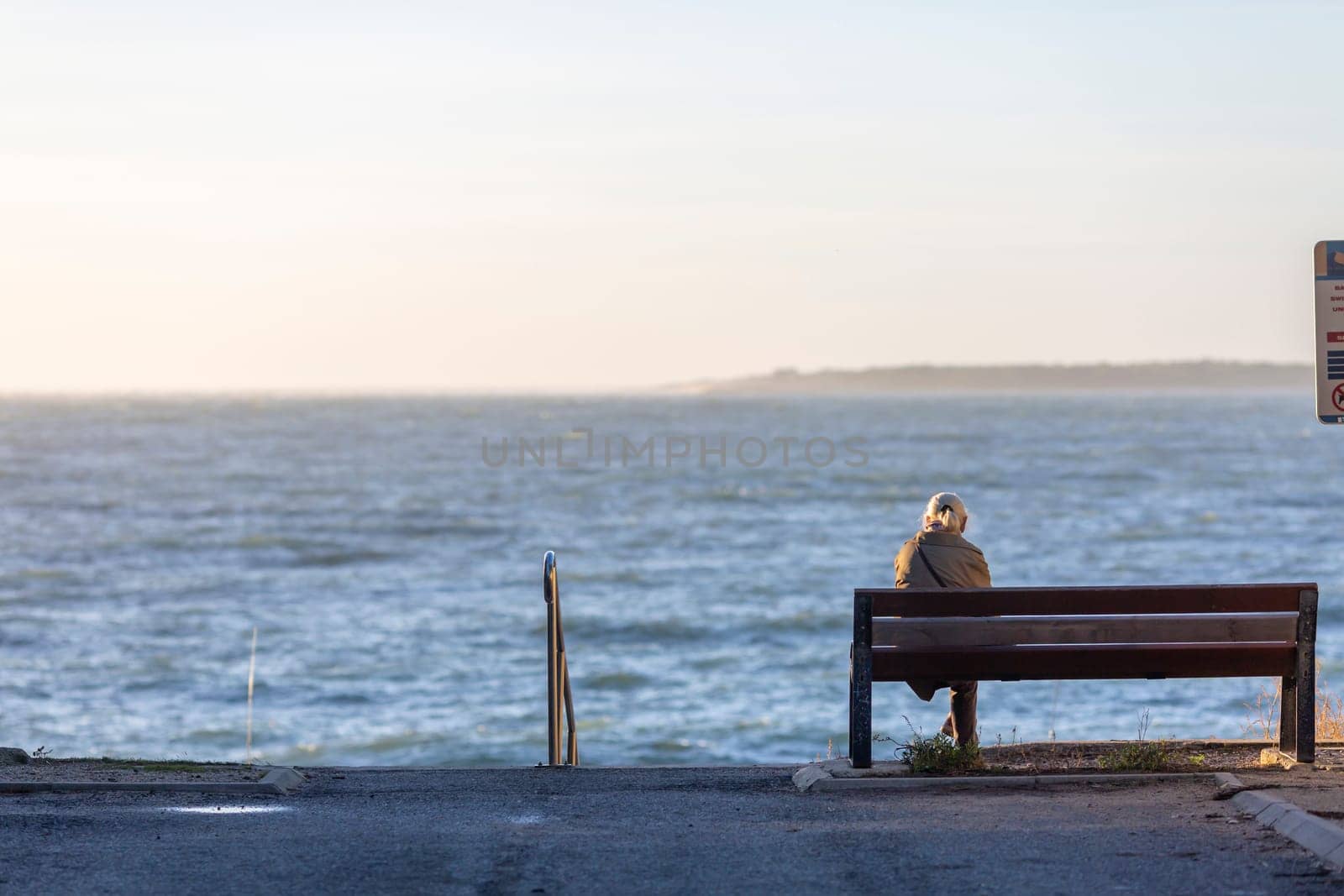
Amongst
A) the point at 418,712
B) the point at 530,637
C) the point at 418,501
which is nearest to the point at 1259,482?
the point at 418,501

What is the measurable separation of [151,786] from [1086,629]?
4775mm

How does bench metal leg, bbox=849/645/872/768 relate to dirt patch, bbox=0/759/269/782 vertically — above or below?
above

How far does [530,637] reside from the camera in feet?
96.3

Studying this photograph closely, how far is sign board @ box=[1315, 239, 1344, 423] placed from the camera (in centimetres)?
747

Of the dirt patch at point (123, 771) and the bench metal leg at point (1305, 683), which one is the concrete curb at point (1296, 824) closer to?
the bench metal leg at point (1305, 683)

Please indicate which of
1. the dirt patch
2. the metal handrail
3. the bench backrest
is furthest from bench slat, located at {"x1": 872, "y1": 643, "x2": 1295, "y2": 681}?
the dirt patch

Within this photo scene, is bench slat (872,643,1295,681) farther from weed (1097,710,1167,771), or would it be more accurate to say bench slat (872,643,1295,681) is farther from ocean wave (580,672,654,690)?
ocean wave (580,672,654,690)

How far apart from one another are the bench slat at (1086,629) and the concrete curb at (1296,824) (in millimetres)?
1064

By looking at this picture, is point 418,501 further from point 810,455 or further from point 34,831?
point 34,831

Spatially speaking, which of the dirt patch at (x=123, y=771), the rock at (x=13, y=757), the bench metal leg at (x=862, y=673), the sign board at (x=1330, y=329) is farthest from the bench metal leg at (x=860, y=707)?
the rock at (x=13, y=757)

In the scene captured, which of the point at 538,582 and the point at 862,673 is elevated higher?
the point at 862,673

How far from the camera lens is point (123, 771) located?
8.37 m

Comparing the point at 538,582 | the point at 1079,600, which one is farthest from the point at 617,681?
the point at 1079,600

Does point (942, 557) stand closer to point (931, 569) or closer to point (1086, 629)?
point (931, 569)
